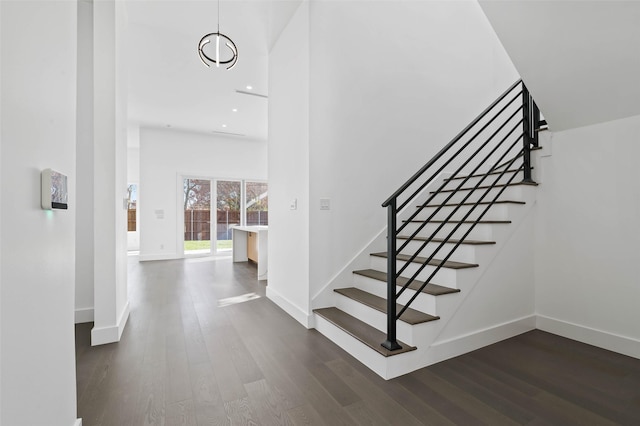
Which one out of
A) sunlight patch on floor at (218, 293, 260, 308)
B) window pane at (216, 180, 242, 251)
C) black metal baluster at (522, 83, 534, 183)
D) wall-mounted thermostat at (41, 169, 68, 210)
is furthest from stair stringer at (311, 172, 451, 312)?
window pane at (216, 180, 242, 251)

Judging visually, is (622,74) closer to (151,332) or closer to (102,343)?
(151,332)

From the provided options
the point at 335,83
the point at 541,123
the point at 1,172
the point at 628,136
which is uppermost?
the point at 335,83

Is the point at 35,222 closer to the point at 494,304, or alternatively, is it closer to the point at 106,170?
the point at 106,170

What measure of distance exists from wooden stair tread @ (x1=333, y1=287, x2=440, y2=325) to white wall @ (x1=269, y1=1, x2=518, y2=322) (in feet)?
0.85

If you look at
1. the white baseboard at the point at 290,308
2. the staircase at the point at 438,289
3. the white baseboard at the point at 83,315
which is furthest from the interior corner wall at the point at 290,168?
the white baseboard at the point at 83,315

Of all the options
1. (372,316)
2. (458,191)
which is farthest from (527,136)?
(372,316)

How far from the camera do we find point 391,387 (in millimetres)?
1896

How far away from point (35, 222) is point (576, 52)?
311 cm

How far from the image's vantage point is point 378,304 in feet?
8.32

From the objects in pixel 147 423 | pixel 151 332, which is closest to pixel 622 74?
pixel 147 423

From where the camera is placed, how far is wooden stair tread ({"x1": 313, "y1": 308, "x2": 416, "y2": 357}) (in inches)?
81.3

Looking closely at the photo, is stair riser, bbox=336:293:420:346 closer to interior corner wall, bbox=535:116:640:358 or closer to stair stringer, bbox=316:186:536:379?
stair stringer, bbox=316:186:536:379

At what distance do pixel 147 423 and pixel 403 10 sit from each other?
4.39 metres

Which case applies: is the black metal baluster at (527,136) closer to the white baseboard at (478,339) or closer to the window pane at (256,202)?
the white baseboard at (478,339)
